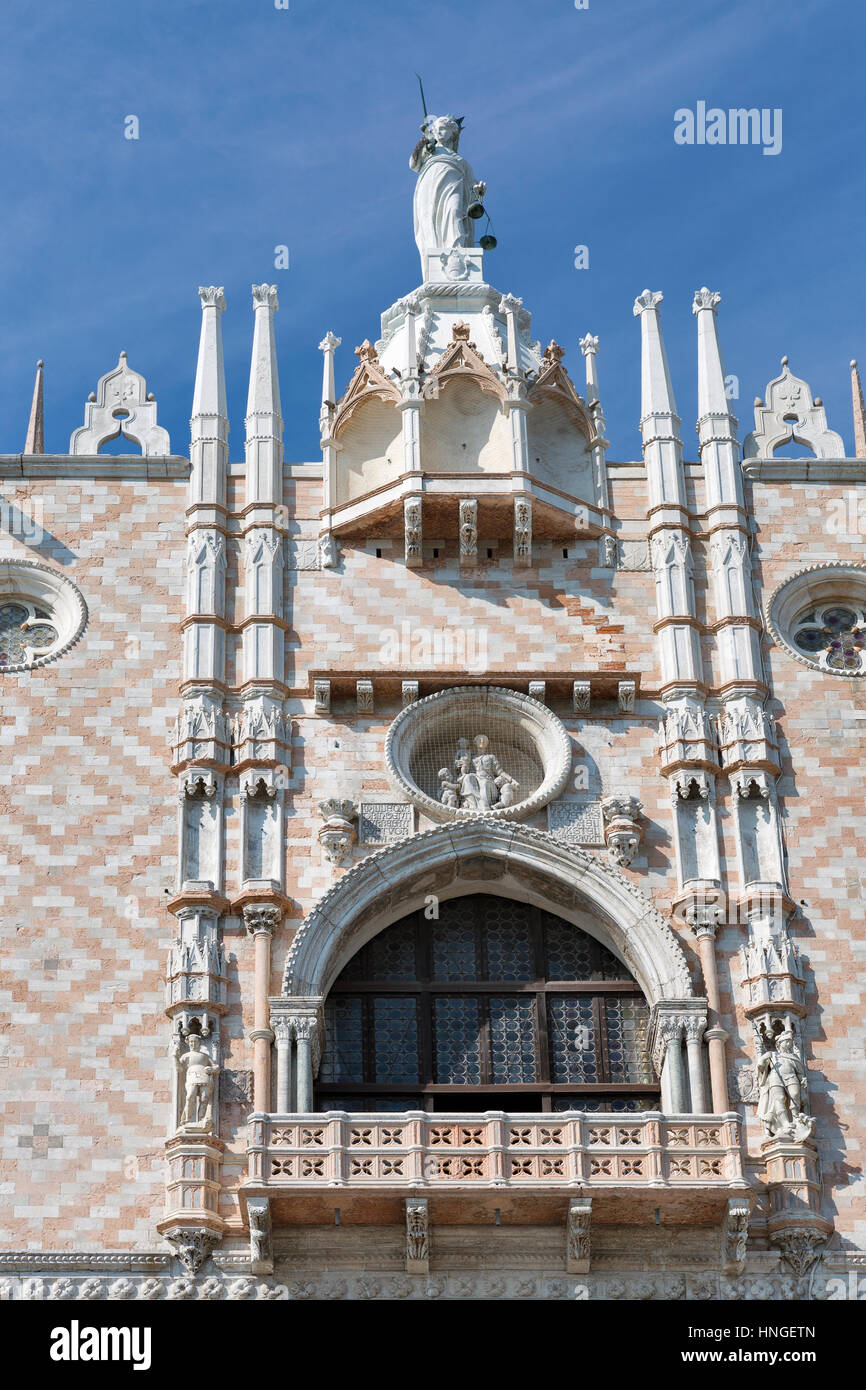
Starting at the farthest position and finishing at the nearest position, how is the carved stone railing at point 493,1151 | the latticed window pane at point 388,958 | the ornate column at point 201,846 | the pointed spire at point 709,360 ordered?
the pointed spire at point 709,360 < the latticed window pane at point 388,958 < the ornate column at point 201,846 < the carved stone railing at point 493,1151

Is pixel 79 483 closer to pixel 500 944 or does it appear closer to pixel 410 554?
pixel 410 554

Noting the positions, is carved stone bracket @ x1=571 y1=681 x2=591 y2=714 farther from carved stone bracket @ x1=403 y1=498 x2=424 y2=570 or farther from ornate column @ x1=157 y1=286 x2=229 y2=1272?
ornate column @ x1=157 y1=286 x2=229 y2=1272

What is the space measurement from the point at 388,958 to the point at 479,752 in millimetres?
2707

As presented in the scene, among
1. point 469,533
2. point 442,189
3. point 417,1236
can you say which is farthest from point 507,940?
point 442,189

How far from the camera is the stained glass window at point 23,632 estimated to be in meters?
29.8

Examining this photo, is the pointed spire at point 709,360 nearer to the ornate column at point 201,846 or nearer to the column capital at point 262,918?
the ornate column at point 201,846

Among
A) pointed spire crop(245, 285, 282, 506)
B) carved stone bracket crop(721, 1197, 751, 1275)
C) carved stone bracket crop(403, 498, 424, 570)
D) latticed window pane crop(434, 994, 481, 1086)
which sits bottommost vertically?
carved stone bracket crop(721, 1197, 751, 1275)

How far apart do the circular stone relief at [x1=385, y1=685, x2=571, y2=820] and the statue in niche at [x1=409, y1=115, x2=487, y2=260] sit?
7.29 metres

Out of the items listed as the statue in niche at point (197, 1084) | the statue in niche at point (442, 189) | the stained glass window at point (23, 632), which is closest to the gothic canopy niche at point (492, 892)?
the statue in niche at point (197, 1084)

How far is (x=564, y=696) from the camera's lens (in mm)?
29203

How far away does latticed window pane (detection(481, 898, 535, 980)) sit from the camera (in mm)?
27922

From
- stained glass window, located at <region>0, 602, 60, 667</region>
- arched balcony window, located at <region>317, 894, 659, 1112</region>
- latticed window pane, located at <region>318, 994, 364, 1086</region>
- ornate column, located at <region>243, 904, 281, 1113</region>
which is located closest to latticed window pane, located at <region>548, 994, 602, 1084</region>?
arched balcony window, located at <region>317, 894, 659, 1112</region>

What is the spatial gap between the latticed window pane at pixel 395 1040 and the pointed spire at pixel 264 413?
6478mm

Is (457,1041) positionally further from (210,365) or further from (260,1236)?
(210,365)
